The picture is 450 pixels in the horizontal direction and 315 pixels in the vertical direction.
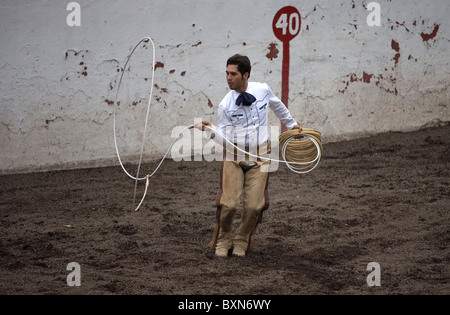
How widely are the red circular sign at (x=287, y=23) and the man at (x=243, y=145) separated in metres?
3.71

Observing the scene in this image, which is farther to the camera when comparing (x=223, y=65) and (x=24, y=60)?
(x=223, y=65)

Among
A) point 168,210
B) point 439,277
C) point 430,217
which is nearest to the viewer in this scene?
point 439,277

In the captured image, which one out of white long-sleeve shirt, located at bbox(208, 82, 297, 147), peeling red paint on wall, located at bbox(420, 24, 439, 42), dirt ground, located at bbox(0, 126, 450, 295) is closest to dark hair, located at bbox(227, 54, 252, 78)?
white long-sleeve shirt, located at bbox(208, 82, 297, 147)

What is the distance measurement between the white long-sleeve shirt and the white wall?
323 centimetres

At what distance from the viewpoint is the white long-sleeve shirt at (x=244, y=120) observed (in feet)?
18.8

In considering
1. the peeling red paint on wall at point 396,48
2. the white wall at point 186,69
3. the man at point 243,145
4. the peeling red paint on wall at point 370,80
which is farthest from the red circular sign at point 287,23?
the man at point 243,145

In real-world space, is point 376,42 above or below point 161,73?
above

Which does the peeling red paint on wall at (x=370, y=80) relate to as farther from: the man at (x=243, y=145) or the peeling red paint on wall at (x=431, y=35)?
the man at (x=243, y=145)

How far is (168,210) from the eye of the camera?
7.25 metres

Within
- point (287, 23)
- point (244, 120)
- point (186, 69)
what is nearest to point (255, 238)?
point (244, 120)

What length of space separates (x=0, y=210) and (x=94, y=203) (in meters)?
1.01

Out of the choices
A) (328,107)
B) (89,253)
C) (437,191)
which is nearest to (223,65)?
(328,107)

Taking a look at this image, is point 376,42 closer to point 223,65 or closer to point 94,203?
point 223,65

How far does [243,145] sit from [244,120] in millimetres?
222
